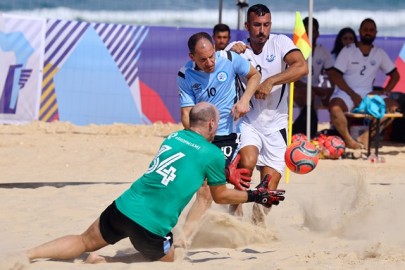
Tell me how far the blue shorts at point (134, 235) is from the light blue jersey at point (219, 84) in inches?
55.6

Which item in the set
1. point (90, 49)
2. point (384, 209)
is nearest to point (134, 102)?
point (90, 49)

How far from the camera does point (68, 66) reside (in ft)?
49.7

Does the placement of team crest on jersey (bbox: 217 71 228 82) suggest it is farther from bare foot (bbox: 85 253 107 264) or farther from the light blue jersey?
bare foot (bbox: 85 253 107 264)

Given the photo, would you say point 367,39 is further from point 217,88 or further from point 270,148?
point 217,88

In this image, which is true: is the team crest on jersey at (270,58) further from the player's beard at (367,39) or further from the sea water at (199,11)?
the sea water at (199,11)

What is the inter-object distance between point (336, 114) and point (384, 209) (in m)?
4.96

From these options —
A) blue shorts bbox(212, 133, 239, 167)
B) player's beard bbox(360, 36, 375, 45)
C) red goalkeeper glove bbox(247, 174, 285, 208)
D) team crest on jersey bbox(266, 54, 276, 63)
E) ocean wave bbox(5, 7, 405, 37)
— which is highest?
ocean wave bbox(5, 7, 405, 37)

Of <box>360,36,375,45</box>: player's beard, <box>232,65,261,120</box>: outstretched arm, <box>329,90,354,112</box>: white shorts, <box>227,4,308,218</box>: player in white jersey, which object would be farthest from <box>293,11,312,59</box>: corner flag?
<box>360,36,375,45</box>: player's beard

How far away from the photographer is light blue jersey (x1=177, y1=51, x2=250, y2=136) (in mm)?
7223

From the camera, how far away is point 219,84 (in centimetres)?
724

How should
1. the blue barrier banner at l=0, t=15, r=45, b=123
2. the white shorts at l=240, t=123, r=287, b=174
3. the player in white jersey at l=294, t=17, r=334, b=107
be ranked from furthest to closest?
the blue barrier banner at l=0, t=15, r=45, b=123 < the player in white jersey at l=294, t=17, r=334, b=107 < the white shorts at l=240, t=123, r=287, b=174

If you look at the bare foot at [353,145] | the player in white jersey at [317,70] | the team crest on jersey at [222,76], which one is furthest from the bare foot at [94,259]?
the player in white jersey at [317,70]

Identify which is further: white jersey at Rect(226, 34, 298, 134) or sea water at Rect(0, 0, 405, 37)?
sea water at Rect(0, 0, 405, 37)

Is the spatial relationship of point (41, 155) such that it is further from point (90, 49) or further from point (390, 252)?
point (390, 252)
